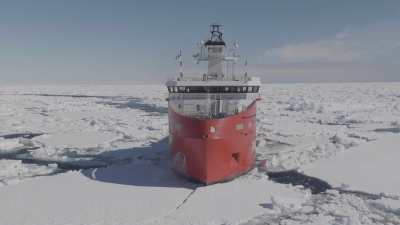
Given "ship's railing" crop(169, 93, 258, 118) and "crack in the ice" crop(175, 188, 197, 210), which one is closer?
"crack in the ice" crop(175, 188, 197, 210)

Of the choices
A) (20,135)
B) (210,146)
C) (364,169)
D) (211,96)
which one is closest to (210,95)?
(211,96)

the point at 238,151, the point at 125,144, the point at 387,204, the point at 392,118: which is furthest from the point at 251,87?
the point at 392,118

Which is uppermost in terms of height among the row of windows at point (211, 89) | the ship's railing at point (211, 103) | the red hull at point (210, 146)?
the row of windows at point (211, 89)

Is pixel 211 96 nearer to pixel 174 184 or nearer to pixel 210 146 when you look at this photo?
pixel 210 146

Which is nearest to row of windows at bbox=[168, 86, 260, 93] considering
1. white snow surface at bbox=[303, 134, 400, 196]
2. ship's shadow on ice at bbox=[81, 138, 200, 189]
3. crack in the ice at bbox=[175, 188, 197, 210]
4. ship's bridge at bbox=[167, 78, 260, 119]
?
ship's bridge at bbox=[167, 78, 260, 119]

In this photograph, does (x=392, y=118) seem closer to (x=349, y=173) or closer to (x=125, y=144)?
(x=349, y=173)

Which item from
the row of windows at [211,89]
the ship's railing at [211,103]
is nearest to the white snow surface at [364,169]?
the ship's railing at [211,103]

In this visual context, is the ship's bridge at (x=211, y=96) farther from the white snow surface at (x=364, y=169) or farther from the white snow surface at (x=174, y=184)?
the white snow surface at (x=364, y=169)

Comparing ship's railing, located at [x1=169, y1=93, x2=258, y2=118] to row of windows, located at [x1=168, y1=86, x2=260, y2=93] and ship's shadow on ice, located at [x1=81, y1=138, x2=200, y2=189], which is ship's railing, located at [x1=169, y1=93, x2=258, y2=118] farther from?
ship's shadow on ice, located at [x1=81, y1=138, x2=200, y2=189]
